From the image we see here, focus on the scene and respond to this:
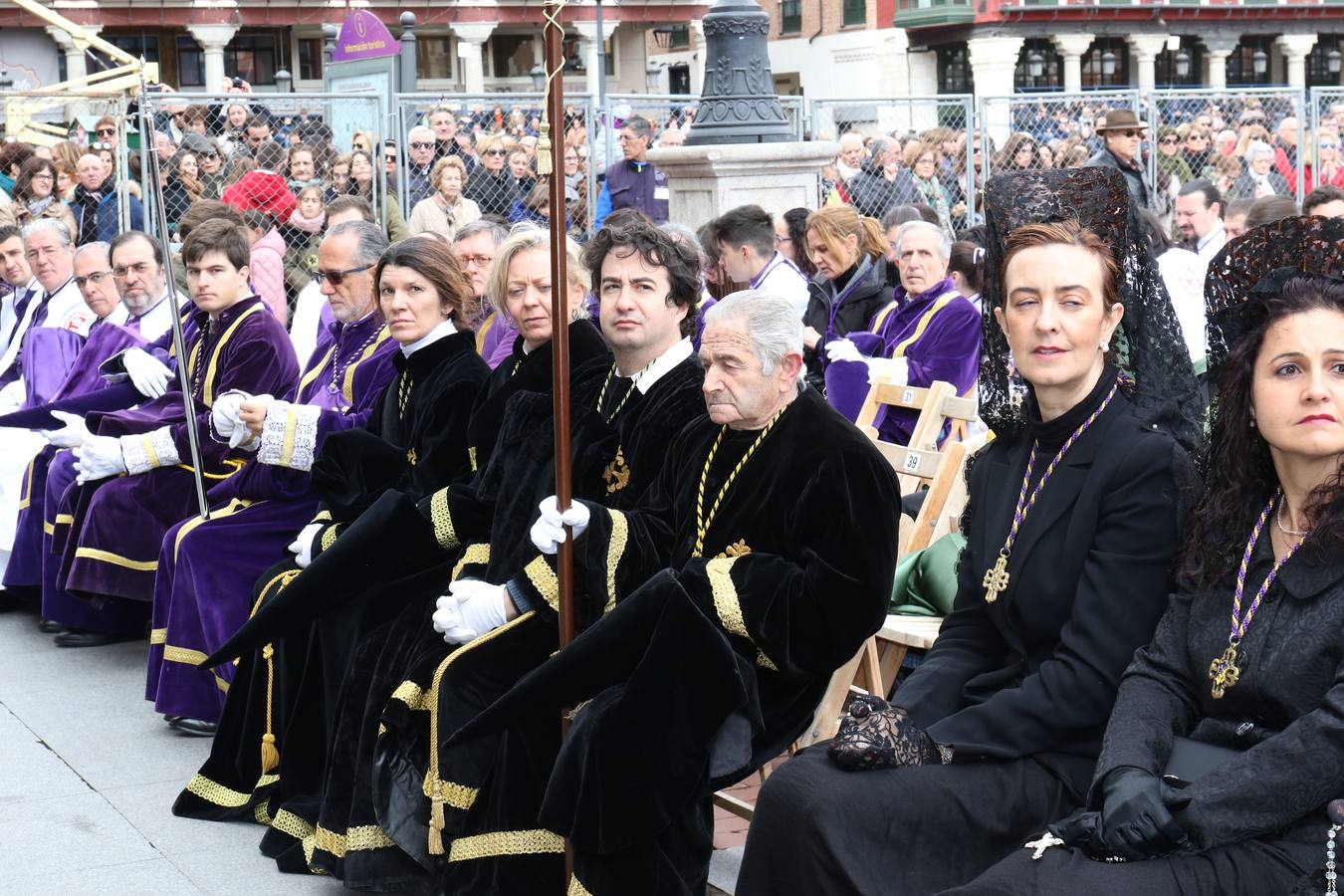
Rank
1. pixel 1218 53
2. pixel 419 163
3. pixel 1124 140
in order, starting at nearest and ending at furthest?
pixel 1124 140
pixel 419 163
pixel 1218 53

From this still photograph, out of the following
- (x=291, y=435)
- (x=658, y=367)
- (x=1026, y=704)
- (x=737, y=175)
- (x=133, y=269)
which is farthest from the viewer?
(x=737, y=175)

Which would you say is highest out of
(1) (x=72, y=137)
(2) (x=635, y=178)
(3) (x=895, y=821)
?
(1) (x=72, y=137)

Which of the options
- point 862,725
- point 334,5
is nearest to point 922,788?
point 862,725

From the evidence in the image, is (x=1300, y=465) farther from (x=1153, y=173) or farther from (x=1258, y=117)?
(x=1258, y=117)

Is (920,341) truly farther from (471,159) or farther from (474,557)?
(471,159)

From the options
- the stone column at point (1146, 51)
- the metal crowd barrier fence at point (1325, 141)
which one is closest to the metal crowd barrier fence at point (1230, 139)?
the metal crowd barrier fence at point (1325, 141)

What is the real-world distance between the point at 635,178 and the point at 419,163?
4.66ft

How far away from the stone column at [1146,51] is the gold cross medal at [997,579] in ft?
166

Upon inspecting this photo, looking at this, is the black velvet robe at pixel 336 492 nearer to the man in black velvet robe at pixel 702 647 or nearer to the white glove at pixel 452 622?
the white glove at pixel 452 622

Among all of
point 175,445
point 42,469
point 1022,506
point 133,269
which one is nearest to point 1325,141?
point 133,269

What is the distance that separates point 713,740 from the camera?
382 centimetres

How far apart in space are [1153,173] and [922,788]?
11.3m

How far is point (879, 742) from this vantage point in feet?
10.8

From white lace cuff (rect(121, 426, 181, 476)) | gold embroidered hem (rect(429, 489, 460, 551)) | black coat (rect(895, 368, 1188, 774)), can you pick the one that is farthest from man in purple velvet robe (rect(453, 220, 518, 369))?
black coat (rect(895, 368, 1188, 774))
